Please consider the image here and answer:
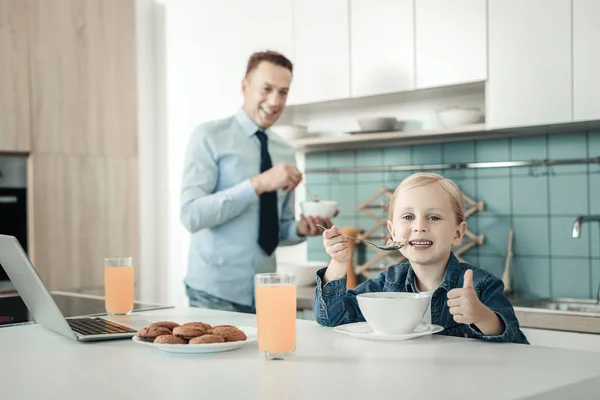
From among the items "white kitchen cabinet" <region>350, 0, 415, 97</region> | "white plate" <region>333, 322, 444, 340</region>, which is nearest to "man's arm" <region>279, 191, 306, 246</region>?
"white kitchen cabinet" <region>350, 0, 415, 97</region>

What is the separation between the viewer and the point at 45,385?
106 centimetres

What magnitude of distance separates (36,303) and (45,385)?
21.0 inches

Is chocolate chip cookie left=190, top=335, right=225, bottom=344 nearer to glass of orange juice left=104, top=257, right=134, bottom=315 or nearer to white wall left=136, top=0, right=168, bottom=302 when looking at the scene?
glass of orange juice left=104, top=257, right=134, bottom=315

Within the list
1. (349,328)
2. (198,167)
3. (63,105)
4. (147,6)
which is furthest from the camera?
(147,6)

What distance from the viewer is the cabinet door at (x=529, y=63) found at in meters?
2.89

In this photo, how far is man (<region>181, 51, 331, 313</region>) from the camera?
2.79m

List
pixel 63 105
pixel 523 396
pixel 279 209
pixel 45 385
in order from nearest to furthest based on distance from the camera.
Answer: pixel 523 396 → pixel 45 385 → pixel 279 209 → pixel 63 105

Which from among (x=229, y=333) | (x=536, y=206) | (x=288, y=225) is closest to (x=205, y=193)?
(x=288, y=225)

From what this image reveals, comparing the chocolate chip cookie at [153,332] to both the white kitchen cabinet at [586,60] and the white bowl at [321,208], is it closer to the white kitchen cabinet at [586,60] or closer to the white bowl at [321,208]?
the white bowl at [321,208]

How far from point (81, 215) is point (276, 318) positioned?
2.93 meters

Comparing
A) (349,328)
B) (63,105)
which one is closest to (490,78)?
(349,328)

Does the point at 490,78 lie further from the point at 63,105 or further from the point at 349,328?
the point at 63,105

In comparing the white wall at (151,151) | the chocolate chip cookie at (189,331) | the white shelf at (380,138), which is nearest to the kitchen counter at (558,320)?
the white shelf at (380,138)

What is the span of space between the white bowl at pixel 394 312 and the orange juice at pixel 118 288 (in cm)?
66
